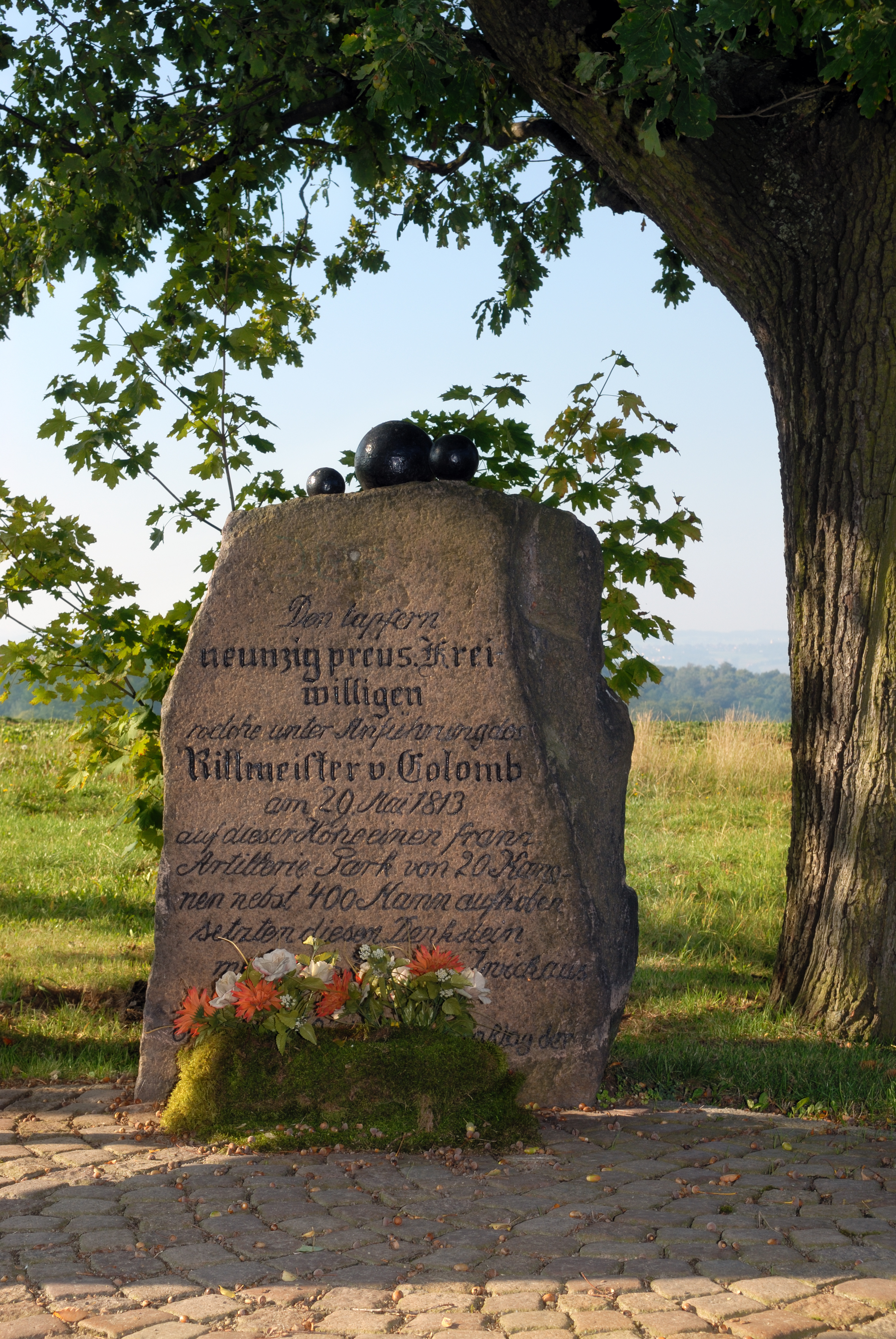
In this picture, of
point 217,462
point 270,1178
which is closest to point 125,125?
point 217,462

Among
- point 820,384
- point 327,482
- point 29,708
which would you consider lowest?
point 29,708

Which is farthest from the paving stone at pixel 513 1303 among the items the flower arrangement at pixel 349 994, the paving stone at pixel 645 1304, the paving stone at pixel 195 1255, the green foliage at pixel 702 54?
the green foliage at pixel 702 54

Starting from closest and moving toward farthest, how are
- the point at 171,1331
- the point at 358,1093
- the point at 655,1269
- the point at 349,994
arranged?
the point at 171,1331
the point at 655,1269
the point at 358,1093
the point at 349,994

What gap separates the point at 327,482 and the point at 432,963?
2.43 metres

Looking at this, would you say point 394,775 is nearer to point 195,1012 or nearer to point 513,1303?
point 195,1012

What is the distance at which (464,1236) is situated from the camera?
142 inches

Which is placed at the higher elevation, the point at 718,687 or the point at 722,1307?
the point at 718,687

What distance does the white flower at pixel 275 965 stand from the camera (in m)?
4.71

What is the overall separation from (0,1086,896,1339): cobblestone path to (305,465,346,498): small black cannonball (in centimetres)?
299

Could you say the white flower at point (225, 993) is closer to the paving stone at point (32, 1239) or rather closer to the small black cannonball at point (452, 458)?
the paving stone at point (32, 1239)

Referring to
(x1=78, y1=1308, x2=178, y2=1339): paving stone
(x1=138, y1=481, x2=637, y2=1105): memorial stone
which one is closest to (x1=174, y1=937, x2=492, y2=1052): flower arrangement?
(x1=138, y1=481, x2=637, y2=1105): memorial stone

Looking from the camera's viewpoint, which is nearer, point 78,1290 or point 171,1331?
point 171,1331

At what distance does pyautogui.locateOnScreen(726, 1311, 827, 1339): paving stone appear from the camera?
9.79 feet

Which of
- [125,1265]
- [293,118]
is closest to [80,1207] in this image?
[125,1265]
